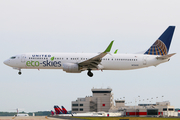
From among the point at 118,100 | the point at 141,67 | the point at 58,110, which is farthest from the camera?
the point at 118,100

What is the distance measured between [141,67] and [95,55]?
9.16 m

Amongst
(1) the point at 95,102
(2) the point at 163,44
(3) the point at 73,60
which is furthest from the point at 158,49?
(1) the point at 95,102

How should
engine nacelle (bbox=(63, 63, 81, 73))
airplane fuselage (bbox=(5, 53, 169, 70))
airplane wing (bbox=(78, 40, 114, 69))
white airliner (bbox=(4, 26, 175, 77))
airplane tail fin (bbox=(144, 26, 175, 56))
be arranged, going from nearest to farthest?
airplane wing (bbox=(78, 40, 114, 69)), engine nacelle (bbox=(63, 63, 81, 73)), white airliner (bbox=(4, 26, 175, 77)), airplane fuselage (bbox=(5, 53, 169, 70)), airplane tail fin (bbox=(144, 26, 175, 56))

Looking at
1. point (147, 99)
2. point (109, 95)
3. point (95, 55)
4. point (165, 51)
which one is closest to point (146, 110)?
point (147, 99)

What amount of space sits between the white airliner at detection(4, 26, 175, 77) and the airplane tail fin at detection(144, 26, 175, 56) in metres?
1.77

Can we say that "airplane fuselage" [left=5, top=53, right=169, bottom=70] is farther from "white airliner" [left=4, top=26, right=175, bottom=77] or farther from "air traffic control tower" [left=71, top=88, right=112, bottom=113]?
"air traffic control tower" [left=71, top=88, right=112, bottom=113]

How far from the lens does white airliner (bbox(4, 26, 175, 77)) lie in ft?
173

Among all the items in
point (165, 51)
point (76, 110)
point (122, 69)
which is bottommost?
point (76, 110)

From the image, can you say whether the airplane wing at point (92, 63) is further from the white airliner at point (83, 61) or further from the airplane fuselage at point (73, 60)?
the airplane fuselage at point (73, 60)

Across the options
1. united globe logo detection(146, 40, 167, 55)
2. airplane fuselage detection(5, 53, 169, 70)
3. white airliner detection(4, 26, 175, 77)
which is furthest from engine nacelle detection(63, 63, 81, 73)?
united globe logo detection(146, 40, 167, 55)

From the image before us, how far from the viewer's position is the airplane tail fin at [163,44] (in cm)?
5794

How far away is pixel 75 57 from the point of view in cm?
5362

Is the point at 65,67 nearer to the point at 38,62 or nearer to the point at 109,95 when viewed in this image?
the point at 38,62

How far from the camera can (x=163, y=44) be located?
5947 cm
